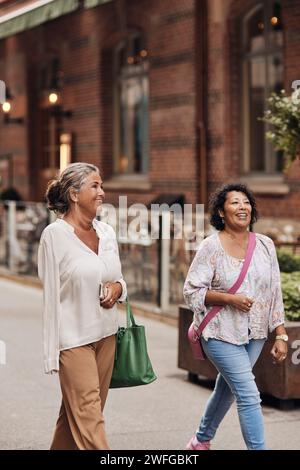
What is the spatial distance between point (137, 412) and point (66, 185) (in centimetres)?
305

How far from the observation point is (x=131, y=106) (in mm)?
19625

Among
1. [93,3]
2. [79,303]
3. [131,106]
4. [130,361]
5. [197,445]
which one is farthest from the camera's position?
[131,106]

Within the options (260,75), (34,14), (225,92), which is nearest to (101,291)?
(260,75)

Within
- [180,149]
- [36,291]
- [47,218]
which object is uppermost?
[180,149]

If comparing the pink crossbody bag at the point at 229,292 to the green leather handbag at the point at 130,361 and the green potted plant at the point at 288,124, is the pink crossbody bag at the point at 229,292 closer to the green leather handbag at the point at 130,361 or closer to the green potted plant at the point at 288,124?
the green leather handbag at the point at 130,361

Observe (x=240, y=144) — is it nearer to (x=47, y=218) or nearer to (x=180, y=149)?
(x=180, y=149)

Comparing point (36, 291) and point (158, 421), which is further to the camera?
point (36, 291)

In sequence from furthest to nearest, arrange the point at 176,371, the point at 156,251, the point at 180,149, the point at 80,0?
the point at 180,149
the point at 80,0
the point at 156,251
the point at 176,371

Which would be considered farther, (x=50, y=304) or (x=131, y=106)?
(x=131, y=106)

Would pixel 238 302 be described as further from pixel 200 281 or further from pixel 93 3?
pixel 93 3

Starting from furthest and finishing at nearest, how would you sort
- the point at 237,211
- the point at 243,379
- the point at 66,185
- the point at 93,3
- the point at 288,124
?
the point at 93,3
the point at 288,124
the point at 237,211
the point at 243,379
the point at 66,185

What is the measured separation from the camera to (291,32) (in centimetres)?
1491
